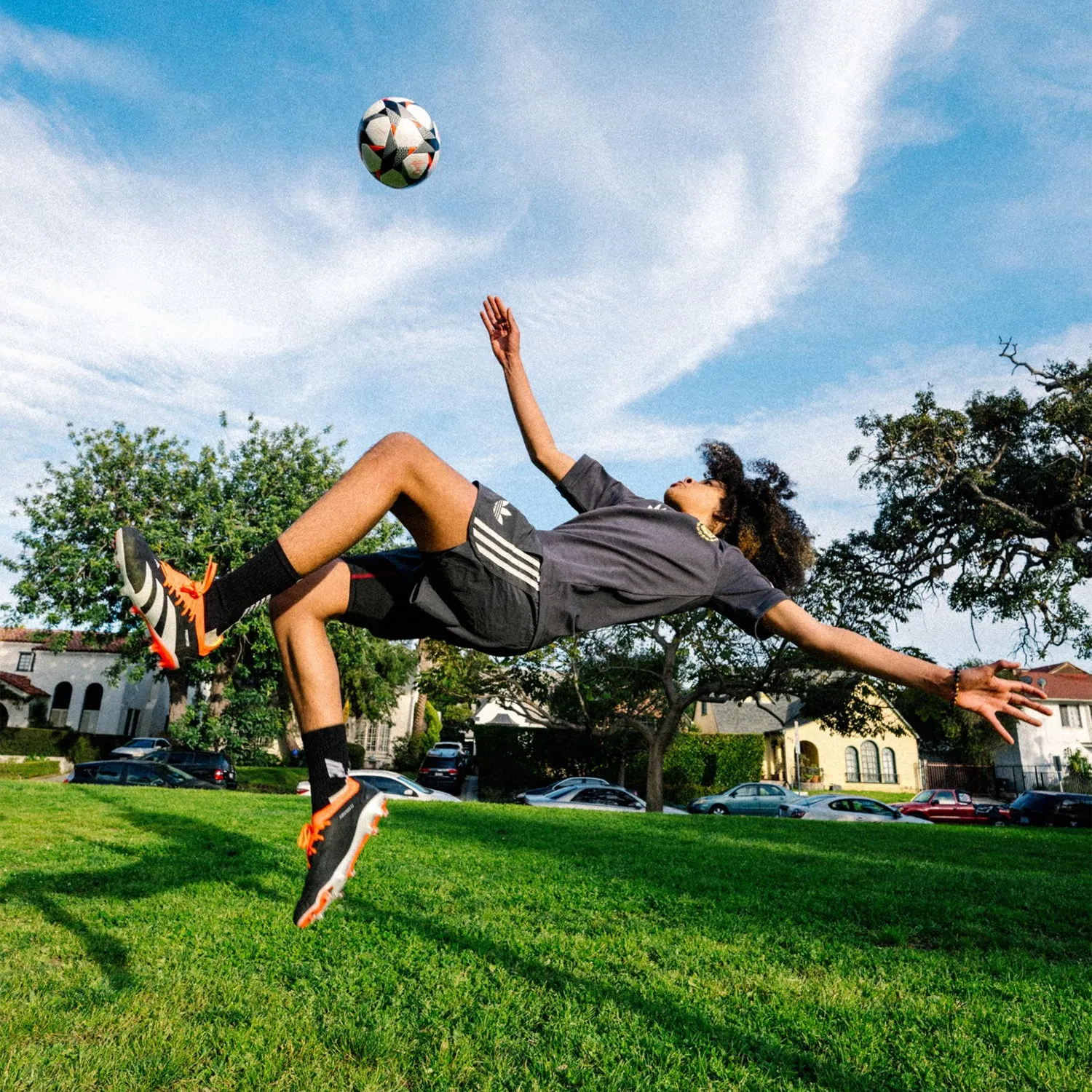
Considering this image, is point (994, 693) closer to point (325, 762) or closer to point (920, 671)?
point (920, 671)

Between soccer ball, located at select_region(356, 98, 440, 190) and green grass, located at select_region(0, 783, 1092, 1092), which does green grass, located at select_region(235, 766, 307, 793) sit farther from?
soccer ball, located at select_region(356, 98, 440, 190)

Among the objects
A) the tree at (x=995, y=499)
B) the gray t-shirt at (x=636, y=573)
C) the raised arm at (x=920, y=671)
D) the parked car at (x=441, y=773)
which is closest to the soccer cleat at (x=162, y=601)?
the gray t-shirt at (x=636, y=573)

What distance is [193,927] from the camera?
4.80 metres

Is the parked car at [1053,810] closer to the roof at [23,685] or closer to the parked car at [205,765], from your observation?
the parked car at [205,765]

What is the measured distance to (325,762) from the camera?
327 cm

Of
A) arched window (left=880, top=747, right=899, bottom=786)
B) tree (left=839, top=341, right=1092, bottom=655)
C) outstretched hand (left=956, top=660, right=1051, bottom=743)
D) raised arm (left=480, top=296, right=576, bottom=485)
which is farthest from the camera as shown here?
arched window (left=880, top=747, right=899, bottom=786)

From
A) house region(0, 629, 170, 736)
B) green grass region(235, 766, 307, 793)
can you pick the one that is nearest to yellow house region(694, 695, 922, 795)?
green grass region(235, 766, 307, 793)

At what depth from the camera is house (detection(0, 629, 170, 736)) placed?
5222 centimetres

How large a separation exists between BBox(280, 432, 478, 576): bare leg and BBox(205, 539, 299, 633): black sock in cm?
4

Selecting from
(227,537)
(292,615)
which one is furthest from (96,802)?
(227,537)

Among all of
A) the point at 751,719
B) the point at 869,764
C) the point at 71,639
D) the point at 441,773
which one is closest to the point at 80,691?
the point at 71,639

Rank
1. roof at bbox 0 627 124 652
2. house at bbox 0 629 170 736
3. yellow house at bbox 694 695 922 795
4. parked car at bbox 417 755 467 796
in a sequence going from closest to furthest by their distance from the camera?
1. roof at bbox 0 627 124 652
2. parked car at bbox 417 755 467 796
3. yellow house at bbox 694 695 922 795
4. house at bbox 0 629 170 736

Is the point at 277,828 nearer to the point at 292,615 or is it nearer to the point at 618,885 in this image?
the point at 618,885

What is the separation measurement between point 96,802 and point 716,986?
11668mm
